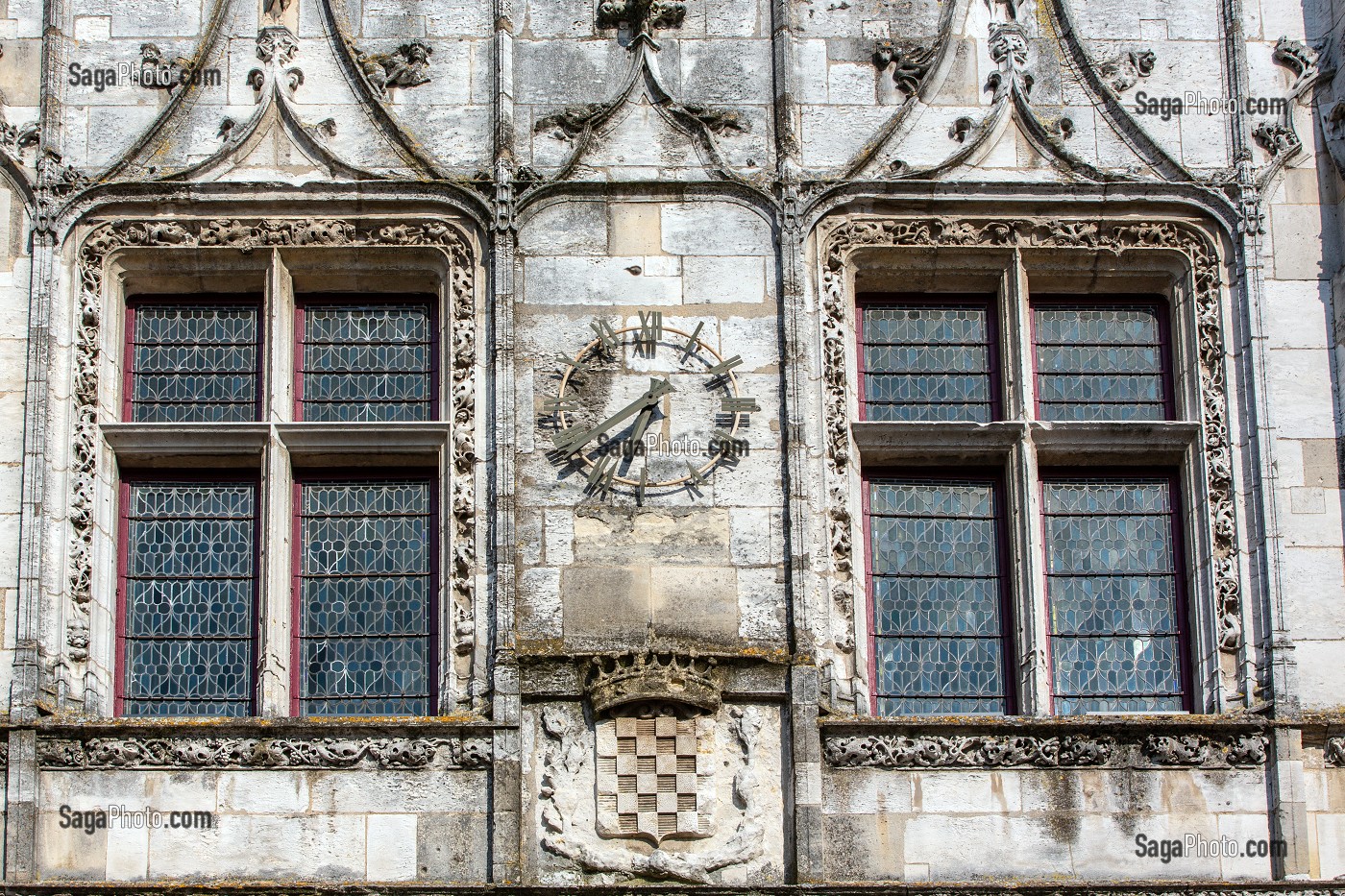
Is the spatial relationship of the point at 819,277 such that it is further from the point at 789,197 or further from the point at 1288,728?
the point at 1288,728

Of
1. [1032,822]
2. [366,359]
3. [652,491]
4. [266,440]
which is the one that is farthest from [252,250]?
[1032,822]

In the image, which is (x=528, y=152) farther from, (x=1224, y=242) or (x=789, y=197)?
(x=1224, y=242)

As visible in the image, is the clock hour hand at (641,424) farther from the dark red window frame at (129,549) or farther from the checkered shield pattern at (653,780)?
the dark red window frame at (129,549)

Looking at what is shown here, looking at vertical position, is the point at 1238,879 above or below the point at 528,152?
below

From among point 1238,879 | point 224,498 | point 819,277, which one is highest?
point 819,277

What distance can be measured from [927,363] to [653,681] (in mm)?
2626

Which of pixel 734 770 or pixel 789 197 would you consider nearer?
pixel 734 770

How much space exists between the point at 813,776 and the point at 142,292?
4.63 m

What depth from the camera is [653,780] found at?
13.6 meters

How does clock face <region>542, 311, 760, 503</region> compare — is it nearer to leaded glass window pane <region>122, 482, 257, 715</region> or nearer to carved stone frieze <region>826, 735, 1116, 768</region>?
carved stone frieze <region>826, 735, 1116, 768</region>

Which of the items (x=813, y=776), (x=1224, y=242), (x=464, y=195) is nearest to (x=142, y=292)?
(x=464, y=195)

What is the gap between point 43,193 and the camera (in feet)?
48.9

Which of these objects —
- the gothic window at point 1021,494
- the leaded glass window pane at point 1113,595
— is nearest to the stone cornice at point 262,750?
the gothic window at point 1021,494

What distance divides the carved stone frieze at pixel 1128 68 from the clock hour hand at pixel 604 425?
319 cm
